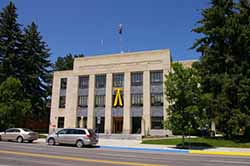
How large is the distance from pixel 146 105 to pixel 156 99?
1909 mm

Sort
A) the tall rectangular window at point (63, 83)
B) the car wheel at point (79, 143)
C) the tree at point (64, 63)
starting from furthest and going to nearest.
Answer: the tree at point (64, 63)
the tall rectangular window at point (63, 83)
the car wheel at point (79, 143)

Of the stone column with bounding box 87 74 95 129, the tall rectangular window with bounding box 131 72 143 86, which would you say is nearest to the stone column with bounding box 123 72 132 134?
the tall rectangular window with bounding box 131 72 143 86

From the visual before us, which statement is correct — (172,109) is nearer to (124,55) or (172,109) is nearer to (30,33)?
(124,55)

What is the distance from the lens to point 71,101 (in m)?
53.4

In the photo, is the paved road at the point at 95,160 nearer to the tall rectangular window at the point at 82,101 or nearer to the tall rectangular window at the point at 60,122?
the tall rectangular window at the point at 82,101

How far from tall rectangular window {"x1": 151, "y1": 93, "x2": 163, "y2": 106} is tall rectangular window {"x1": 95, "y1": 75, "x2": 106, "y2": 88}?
929 centimetres

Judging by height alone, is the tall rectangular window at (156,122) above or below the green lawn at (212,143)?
above

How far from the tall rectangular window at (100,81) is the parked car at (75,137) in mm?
25494

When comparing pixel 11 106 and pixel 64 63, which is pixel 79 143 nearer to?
pixel 11 106

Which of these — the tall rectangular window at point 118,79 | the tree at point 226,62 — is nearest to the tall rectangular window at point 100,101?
the tall rectangular window at point 118,79

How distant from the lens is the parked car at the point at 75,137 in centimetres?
2566

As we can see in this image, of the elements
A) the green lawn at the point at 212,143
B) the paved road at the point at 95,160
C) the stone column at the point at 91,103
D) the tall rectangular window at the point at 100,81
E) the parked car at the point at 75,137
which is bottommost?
the paved road at the point at 95,160

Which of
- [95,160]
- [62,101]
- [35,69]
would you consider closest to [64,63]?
[35,69]

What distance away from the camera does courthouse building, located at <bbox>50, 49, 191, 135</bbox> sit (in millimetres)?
47906
